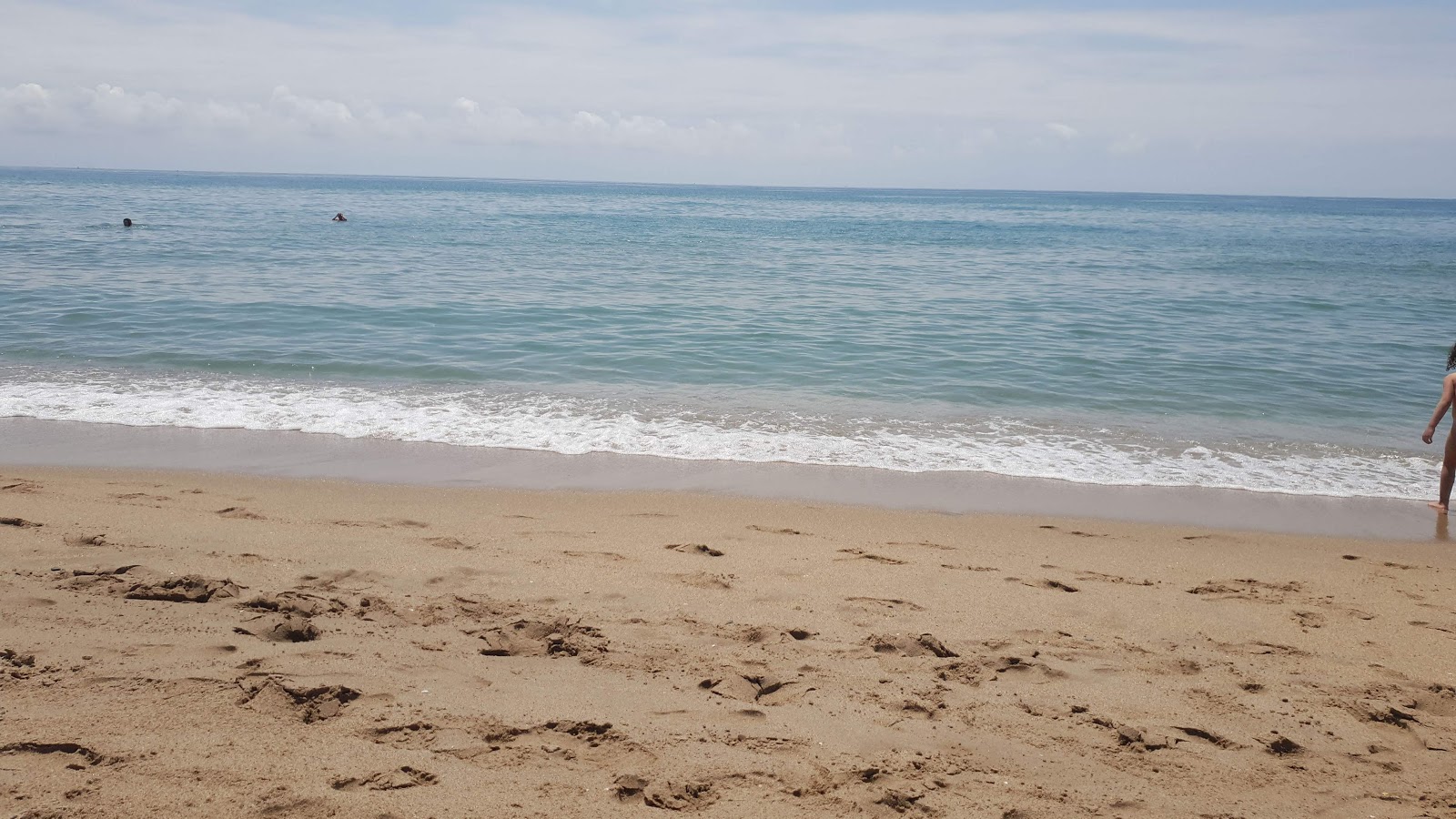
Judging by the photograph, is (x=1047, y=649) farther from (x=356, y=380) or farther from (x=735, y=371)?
(x=356, y=380)

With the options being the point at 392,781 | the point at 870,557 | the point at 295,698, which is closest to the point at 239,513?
the point at 295,698

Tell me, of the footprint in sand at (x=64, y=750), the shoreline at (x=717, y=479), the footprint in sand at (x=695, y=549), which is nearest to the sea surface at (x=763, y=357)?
the shoreline at (x=717, y=479)

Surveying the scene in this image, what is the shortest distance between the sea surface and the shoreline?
346 millimetres

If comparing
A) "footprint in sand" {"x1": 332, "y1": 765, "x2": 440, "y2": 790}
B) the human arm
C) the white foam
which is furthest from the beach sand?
the white foam

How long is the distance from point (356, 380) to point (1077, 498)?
8.40 meters

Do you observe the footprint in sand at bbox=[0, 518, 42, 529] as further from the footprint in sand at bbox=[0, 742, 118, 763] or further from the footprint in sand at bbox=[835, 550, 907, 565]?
the footprint in sand at bbox=[835, 550, 907, 565]

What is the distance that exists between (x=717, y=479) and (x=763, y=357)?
17.3ft

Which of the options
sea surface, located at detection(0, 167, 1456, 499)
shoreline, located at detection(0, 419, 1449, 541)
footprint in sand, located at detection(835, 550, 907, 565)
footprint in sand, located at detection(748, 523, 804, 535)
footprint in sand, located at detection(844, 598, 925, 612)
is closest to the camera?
footprint in sand, located at detection(844, 598, 925, 612)

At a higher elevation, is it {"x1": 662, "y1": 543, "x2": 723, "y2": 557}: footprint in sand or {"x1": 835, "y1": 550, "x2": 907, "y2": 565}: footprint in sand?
{"x1": 662, "y1": 543, "x2": 723, "y2": 557}: footprint in sand

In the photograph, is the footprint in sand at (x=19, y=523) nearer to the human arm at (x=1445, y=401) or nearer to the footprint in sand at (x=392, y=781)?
the footprint in sand at (x=392, y=781)

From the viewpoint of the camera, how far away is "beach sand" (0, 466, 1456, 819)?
122 inches

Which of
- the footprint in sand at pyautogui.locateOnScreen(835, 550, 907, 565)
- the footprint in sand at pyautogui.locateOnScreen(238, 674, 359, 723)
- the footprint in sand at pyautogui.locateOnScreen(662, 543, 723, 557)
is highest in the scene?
the footprint in sand at pyautogui.locateOnScreen(238, 674, 359, 723)

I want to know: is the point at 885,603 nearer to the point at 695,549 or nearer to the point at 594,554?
the point at 695,549

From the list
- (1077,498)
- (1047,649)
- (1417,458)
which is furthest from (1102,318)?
(1047,649)
